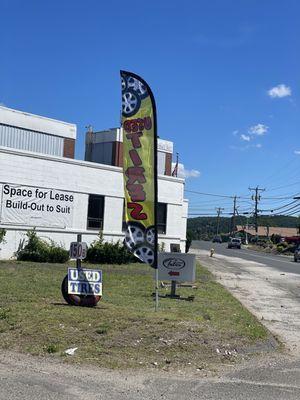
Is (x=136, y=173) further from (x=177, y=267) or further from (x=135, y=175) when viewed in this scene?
(x=177, y=267)

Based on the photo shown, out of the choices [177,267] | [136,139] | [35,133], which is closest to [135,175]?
[136,139]

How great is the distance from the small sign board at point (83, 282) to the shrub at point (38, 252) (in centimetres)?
1373

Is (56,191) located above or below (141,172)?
above

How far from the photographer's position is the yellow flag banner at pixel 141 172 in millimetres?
11156

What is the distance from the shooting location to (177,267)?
14820mm

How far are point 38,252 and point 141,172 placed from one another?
14.5m

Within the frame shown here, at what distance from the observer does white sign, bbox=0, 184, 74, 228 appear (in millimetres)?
24172

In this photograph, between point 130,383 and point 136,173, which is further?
point 136,173

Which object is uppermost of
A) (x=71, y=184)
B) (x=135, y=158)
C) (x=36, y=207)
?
(x=71, y=184)

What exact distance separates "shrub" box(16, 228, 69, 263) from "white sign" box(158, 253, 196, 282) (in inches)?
420

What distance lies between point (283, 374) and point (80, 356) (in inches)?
107

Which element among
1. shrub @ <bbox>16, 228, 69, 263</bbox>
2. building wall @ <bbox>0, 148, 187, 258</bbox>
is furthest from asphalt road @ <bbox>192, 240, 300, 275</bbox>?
shrub @ <bbox>16, 228, 69, 263</bbox>

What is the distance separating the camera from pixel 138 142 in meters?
11.2

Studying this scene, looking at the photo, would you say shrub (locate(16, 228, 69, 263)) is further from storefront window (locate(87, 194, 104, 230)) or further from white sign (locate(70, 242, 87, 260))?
white sign (locate(70, 242, 87, 260))
